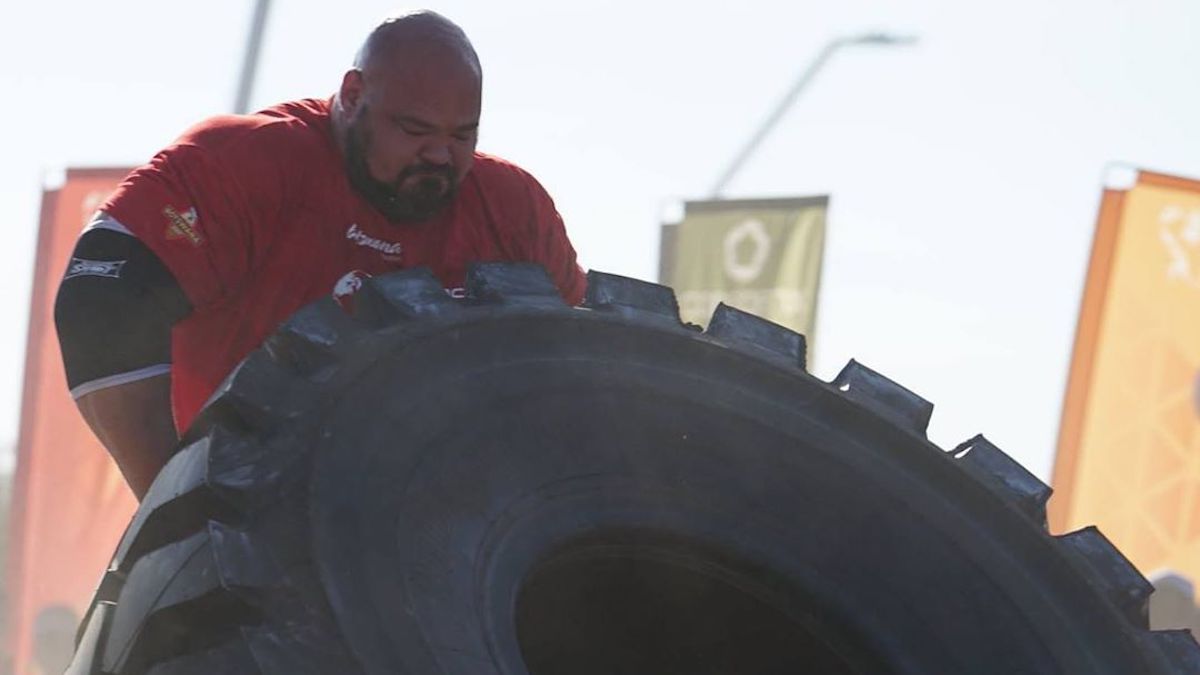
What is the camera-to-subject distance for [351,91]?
4.09 m

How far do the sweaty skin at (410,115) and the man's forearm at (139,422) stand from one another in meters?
0.09

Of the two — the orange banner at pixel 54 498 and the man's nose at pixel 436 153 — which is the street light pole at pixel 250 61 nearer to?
the orange banner at pixel 54 498

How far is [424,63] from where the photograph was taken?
396 cm

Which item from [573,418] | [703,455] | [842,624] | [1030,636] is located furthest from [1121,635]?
[573,418]

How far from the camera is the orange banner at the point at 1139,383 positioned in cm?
1335

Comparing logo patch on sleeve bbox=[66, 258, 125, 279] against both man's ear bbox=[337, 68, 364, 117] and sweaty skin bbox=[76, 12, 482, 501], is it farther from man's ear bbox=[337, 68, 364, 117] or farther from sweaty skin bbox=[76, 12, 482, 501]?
man's ear bbox=[337, 68, 364, 117]

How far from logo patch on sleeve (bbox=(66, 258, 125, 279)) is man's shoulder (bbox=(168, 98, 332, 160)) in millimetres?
288

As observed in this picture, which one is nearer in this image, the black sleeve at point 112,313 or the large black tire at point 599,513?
the large black tire at point 599,513

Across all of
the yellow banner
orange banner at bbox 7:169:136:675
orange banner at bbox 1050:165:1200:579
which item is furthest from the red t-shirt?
the yellow banner

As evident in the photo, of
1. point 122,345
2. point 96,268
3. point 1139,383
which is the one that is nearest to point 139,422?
point 122,345

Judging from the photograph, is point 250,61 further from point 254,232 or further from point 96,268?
point 96,268

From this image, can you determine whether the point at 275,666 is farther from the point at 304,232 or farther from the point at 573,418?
the point at 304,232

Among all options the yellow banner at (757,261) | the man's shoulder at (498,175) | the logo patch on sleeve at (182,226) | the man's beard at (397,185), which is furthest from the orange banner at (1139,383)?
the logo patch on sleeve at (182,226)

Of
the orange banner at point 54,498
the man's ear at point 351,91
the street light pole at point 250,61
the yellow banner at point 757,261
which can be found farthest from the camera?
the yellow banner at point 757,261
